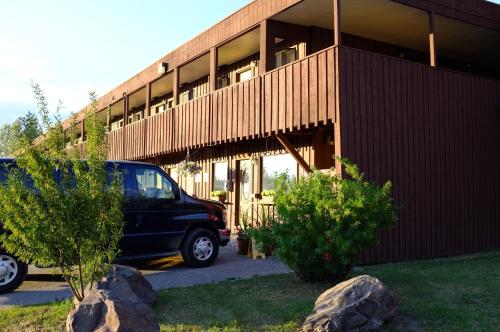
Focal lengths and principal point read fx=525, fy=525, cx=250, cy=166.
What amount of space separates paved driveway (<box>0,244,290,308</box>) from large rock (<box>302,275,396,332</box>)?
125 inches

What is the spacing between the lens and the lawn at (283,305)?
19.1 ft

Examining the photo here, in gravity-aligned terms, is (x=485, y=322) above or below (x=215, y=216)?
below

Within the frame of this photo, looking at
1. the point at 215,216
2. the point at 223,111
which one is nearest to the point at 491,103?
the point at 223,111

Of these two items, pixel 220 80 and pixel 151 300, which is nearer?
pixel 151 300

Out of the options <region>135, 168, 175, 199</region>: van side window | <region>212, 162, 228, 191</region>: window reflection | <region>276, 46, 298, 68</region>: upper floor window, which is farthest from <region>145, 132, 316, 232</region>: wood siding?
<region>135, 168, 175, 199</region>: van side window

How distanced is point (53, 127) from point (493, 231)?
10628 millimetres

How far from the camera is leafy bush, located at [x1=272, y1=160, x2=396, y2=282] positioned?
7.41 m

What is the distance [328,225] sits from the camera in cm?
756

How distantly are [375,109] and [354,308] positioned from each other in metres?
5.93

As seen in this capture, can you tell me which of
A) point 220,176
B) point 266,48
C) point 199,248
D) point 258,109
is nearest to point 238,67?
point 220,176

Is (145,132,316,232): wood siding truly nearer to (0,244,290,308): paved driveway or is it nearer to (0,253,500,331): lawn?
(0,244,290,308): paved driveway

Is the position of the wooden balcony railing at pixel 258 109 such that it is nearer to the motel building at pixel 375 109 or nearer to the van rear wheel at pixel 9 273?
the motel building at pixel 375 109

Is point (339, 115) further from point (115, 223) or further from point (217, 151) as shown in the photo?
point (217, 151)

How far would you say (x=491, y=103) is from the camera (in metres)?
12.9
